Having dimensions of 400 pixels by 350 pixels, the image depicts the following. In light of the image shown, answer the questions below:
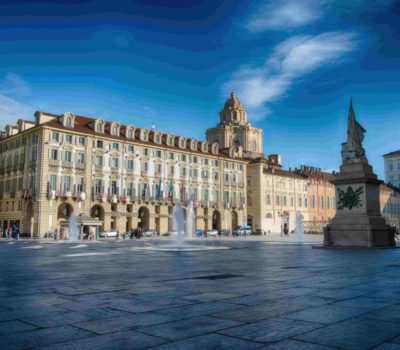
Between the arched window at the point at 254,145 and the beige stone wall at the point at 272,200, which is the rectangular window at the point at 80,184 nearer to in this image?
the beige stone wall at the point at 272,200

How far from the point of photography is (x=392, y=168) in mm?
118562

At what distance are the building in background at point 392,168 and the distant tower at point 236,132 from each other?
118 ft

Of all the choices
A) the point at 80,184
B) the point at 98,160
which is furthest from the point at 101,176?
the point at 80,184

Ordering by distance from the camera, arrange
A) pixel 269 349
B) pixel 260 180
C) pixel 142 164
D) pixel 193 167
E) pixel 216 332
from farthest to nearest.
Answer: pixel 260 180 < pixel 193 167 < pixel 142 164 < pixel 216 332 < pixel 269 349

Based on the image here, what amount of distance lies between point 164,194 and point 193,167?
344 inches

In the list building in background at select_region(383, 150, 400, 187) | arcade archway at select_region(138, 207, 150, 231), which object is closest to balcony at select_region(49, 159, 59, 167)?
arcade archway at select_region(138, 207, 150, 231)

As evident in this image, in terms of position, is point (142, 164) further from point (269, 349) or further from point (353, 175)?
point (269, 349)

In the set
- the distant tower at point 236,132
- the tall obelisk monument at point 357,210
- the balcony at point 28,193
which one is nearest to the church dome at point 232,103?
the distant tower at point 236,132

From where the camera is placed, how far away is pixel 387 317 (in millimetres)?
5250

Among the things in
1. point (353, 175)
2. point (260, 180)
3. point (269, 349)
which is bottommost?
point (269, 349)

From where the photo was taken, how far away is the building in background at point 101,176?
195 ft

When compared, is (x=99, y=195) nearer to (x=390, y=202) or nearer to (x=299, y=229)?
(x=299, y=229)

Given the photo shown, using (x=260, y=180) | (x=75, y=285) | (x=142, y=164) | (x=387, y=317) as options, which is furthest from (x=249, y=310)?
(x=260, y=180)

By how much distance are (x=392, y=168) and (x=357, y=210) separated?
346ft
